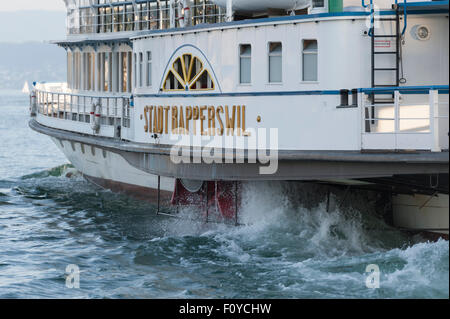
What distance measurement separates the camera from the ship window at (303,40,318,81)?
560 inches

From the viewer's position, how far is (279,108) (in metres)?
14.5

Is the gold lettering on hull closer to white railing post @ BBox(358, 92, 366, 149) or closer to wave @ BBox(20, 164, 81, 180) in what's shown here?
white railing post @ BBox(358, 92, 366, 149)

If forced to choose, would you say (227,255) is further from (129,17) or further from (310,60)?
(129,17)

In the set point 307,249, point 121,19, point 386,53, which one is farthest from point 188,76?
point 121,19

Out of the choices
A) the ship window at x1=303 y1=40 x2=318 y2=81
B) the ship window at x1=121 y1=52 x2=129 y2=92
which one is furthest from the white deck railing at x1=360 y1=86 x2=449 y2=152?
the ship window at x1=121 y1=52 x2=129 y2=92

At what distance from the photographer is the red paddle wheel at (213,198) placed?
53.9ft

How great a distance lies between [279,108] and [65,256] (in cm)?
516

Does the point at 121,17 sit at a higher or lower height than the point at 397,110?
higher

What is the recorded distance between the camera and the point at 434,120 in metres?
12.7

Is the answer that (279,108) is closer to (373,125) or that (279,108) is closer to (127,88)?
(373,125)

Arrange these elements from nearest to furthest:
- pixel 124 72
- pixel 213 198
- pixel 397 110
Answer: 1. pixel 397 110
2. pixel 213 198
3. pixel 124 72

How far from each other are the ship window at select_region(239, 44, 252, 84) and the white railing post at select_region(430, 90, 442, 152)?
12.1ft

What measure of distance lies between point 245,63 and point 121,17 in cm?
1128
